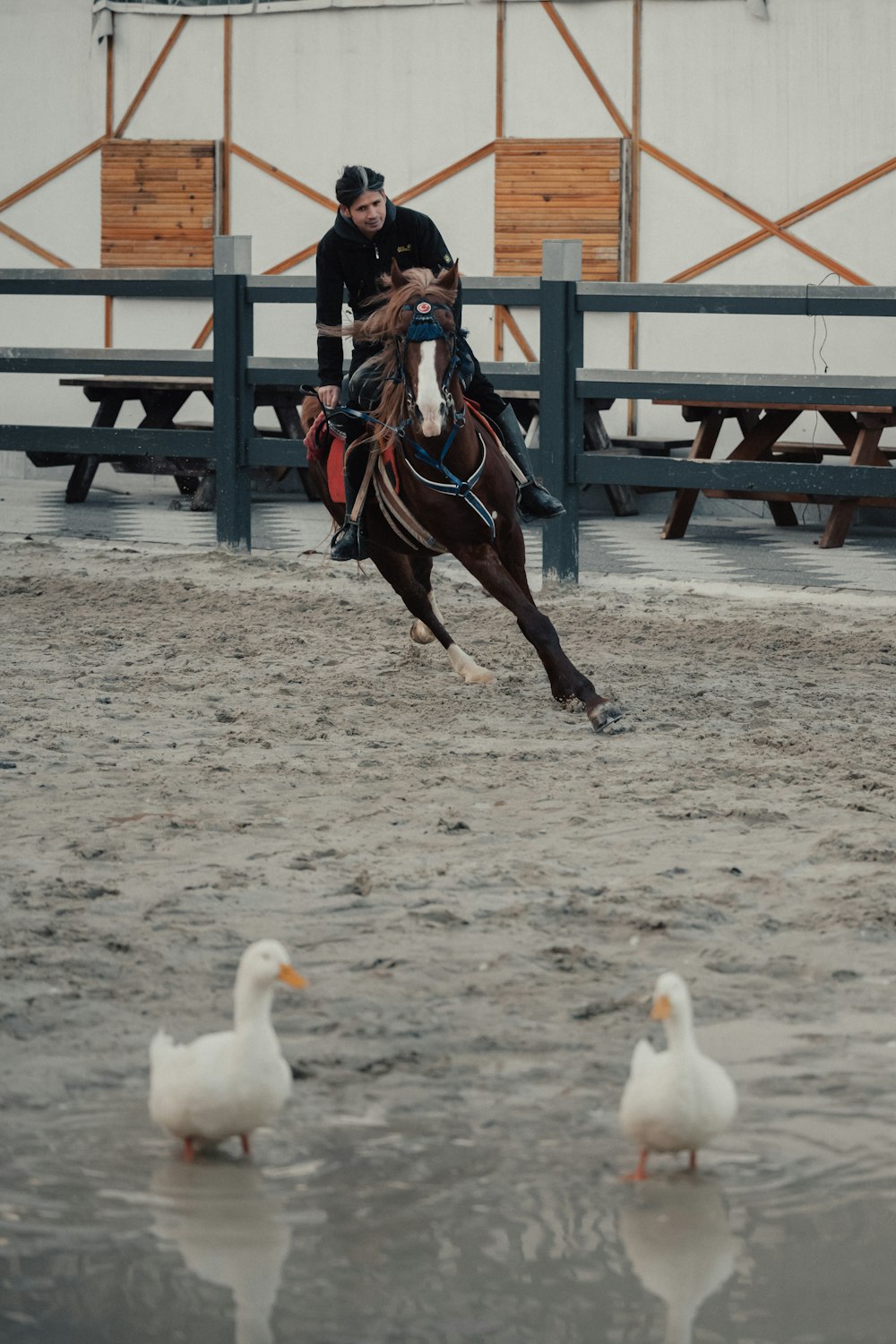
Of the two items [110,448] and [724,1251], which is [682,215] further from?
[724,1251]

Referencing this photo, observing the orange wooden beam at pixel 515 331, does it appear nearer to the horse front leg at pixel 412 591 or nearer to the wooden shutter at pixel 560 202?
the wooden shutter at pixel 560 202

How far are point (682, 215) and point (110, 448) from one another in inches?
188

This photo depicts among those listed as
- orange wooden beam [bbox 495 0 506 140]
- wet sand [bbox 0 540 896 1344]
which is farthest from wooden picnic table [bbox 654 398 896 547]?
wet sand [bbox 0 540 896 1344]

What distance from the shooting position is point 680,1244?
2934mm

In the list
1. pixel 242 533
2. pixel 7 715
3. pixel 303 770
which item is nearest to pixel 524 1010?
pixel 303 770

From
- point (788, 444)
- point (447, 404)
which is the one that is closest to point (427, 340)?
point (447, 404)

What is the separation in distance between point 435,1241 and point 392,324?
4388mm

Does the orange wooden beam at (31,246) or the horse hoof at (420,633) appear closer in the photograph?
the horse hoof at (420,633)


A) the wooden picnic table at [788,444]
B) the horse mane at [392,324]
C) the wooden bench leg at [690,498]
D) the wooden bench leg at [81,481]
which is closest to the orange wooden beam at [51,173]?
the wooden bench leg at [81,481]

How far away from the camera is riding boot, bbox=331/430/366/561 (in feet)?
25.0

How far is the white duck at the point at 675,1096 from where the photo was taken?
305 centimetres

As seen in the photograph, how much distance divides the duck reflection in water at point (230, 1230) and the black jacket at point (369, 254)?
4.72 meters

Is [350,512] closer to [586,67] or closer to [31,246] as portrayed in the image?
[586,67]

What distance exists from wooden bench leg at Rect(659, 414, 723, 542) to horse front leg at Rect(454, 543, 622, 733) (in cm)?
525
